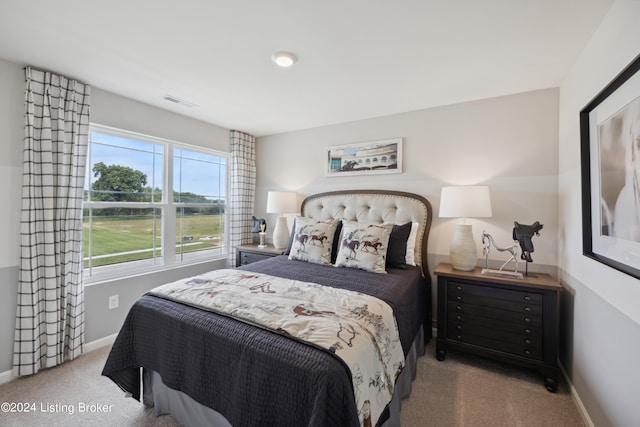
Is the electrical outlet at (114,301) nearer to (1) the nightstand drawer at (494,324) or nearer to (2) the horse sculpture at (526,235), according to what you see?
(1) the nightstand drawer at (494,324)

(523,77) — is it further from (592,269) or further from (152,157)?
(152,157)

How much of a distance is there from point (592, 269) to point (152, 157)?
3840 millimetres

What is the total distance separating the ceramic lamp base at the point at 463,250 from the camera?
2306mm

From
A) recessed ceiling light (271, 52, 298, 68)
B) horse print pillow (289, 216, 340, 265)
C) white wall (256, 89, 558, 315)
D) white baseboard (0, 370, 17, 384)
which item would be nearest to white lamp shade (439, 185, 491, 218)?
white wall (256, 89, 558, 315)

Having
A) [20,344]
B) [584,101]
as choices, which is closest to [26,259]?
[20,344]

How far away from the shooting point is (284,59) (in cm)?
191

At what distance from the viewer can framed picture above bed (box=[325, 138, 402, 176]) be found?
2.98 m

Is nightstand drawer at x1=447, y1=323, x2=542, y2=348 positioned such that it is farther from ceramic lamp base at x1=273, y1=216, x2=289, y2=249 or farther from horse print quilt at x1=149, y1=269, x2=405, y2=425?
ceramic lamp base at x1=273, y1=216, x2=289, y2=249

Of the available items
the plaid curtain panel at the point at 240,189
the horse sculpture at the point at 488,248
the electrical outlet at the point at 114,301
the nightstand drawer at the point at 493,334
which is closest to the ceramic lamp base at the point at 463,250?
the horse sculpture at the point at 488,248

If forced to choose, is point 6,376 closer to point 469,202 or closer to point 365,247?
point 365,247

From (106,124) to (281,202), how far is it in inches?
73.6

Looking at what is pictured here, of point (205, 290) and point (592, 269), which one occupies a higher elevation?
point (592, 269)

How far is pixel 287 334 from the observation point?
1.19 metres

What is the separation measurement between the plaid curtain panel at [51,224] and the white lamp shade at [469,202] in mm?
3139
